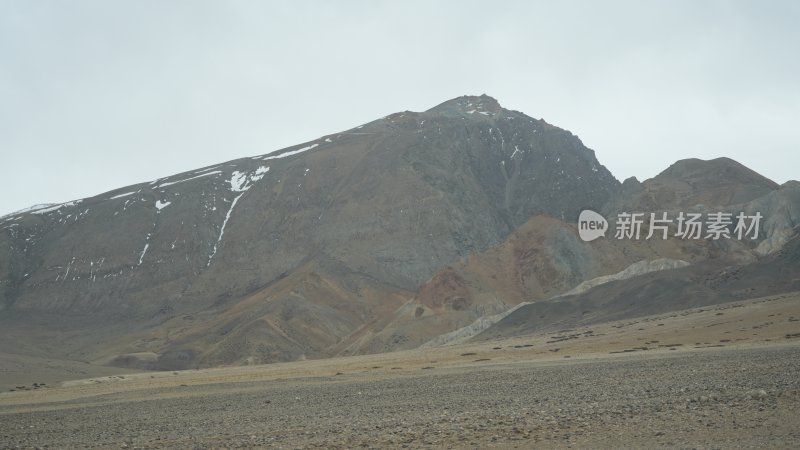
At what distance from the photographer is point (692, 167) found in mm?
171875

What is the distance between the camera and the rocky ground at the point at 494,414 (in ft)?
55.5

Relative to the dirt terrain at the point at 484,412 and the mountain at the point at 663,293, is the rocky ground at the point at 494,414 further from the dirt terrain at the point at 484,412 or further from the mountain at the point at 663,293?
the mountain at the point at 663,293

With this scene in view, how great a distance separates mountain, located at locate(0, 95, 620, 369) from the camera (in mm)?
132125

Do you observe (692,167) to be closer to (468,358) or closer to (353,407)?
(468,358)

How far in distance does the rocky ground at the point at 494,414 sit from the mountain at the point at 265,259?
271 feet

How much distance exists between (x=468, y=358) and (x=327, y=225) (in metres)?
112

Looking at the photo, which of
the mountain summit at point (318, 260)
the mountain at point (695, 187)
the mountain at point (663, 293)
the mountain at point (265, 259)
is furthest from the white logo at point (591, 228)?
the mountain at point (663, 293)

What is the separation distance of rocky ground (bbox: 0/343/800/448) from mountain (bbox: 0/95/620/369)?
82606mm

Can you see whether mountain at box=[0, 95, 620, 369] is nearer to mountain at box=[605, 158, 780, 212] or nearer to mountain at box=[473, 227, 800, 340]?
mountain at box=[605, 158, 780, 212]

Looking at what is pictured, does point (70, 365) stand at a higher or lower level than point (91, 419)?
lower

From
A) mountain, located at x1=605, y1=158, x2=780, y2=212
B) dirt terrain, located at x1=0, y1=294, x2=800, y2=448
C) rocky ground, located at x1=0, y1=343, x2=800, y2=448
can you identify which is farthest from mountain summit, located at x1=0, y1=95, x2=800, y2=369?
rocky ground, located at x1=0, y1=343, x2=800, y2=448

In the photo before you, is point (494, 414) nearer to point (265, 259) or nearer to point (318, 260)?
point (318, 260)

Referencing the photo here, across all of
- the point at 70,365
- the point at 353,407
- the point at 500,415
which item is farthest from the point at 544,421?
the point at 70,365

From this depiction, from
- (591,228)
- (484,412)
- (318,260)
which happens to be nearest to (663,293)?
(591,228)
